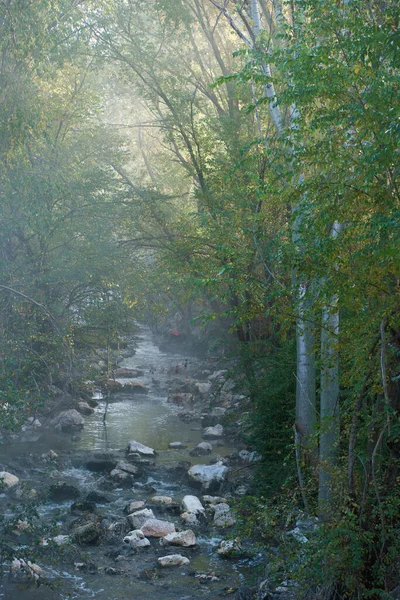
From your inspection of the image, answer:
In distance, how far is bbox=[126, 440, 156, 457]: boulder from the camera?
1193 centimetres

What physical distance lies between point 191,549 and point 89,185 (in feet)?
26.7

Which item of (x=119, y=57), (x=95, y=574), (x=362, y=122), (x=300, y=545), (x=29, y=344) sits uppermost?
(x=119, y=57)

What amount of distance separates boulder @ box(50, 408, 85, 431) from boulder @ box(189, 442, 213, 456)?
3029 mm

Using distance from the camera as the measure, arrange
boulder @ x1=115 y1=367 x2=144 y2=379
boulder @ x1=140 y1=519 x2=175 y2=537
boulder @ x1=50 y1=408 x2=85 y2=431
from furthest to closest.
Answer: boulder @ x1=115 y1=367 x2=144 y2=379, boulder @ x1=50 y1=408 x2=85 y2=431, boulder @ x1=140 y1=519 x2=175 y2=537

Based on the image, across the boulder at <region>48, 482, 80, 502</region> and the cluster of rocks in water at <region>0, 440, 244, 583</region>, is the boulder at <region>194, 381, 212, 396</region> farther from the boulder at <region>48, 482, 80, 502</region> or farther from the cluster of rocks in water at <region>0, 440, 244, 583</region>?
the boulder at <region>48, 482, 80, 502</region>

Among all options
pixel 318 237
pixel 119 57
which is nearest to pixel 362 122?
pixel 318 237

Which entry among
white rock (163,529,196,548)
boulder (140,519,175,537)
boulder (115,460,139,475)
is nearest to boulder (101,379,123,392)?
boulder (115,460,139,475)

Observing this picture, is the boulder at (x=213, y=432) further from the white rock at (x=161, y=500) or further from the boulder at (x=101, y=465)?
the white rock at (x=161, y=500)

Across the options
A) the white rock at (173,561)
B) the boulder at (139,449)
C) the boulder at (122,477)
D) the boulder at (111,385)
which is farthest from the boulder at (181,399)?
the white rock at (173,561)

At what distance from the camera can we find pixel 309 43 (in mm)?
6340

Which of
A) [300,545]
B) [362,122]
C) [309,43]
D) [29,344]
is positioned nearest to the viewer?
[362,122]

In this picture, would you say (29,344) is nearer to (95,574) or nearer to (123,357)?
(95,574)

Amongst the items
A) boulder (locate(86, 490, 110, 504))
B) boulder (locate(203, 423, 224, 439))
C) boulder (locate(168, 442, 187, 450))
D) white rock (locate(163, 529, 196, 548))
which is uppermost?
boulder (locate(203, 423, 224, 439))

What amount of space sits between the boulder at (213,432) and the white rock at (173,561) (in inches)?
227
